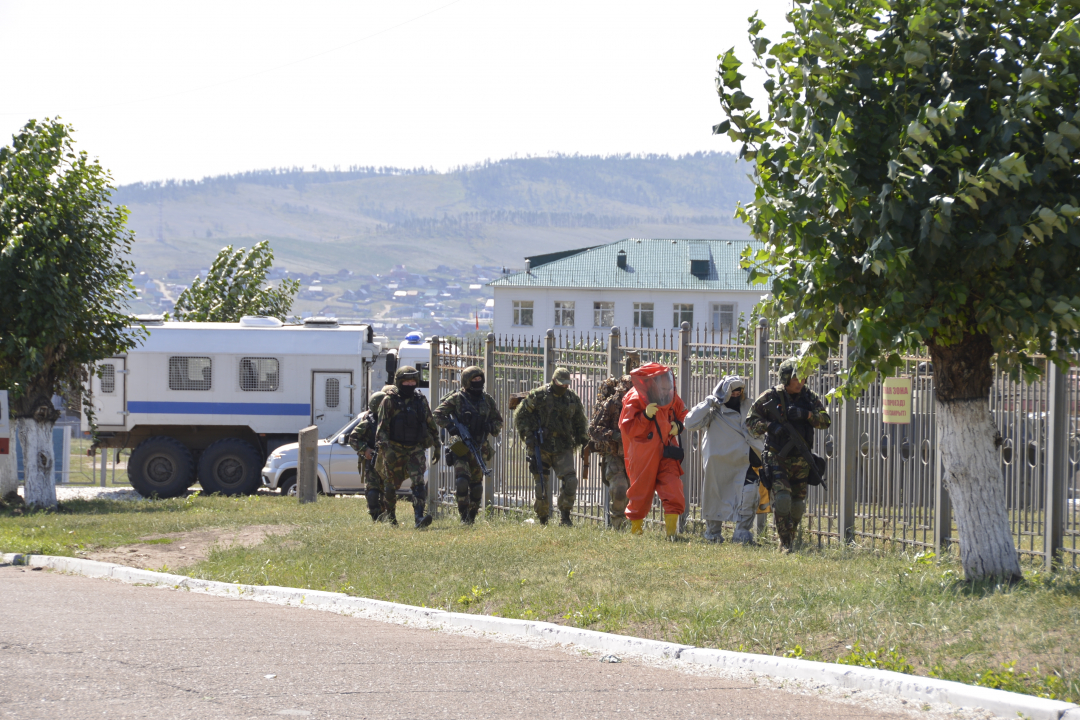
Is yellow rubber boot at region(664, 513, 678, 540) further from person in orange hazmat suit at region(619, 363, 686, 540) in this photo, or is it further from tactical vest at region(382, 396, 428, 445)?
tactical vest at region(382, 396, 428, 445)

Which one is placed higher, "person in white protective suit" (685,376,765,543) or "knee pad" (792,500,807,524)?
"person in white protective suit" (685,376,765,543)

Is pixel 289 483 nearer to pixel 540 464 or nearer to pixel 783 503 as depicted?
pixel 540 464

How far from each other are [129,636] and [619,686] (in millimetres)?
3107

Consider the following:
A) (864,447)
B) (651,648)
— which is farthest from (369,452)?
(651,648)

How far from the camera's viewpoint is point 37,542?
11414 mm

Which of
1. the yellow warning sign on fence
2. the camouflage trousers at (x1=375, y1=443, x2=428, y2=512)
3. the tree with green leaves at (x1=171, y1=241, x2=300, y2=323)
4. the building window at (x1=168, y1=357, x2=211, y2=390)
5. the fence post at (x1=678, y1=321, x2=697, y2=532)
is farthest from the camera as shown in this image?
the tree with green leaves at (x1=171, y1=241, x2=300, y2=323)

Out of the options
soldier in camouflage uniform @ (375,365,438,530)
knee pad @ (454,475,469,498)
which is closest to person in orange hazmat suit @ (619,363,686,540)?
knee pad @ (454,475,469,498)

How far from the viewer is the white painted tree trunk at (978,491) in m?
7.12

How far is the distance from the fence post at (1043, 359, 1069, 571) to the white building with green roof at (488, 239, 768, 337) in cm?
6751

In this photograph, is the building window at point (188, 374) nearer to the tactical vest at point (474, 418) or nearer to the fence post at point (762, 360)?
the tactical vest at point (474, 418)

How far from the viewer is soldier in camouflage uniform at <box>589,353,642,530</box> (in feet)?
36.9

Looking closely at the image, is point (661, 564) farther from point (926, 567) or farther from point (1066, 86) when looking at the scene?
point (1066, 86)

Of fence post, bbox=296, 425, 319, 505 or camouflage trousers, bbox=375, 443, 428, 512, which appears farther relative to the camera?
fence post, bbox=296, 425, 319, 505

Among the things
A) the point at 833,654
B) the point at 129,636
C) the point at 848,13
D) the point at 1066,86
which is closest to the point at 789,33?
the point at 848,13
